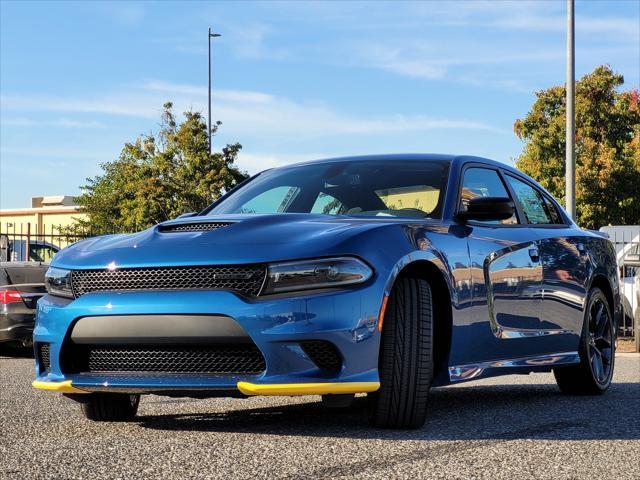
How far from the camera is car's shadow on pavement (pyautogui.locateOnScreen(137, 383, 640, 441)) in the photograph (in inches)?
223

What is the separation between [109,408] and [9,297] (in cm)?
838

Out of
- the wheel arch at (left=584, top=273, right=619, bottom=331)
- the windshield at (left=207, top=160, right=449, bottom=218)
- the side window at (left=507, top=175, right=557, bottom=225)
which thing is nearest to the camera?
the windshield at (left=207, top=160, right=449, bottom=218)

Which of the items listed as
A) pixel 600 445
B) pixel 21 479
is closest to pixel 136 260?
pixel 21 479

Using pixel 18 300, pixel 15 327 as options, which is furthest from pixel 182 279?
pixel 18 300

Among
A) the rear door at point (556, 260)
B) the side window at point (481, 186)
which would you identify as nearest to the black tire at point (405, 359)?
the side window at point (481, 186)

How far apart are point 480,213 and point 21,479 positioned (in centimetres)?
308

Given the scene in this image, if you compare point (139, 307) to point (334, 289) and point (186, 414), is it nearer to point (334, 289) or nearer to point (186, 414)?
point (334, 289)

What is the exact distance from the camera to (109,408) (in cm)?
614

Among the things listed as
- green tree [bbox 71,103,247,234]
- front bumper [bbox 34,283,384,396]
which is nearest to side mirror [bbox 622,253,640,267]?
front bumper [bbox 34,283,384,396]

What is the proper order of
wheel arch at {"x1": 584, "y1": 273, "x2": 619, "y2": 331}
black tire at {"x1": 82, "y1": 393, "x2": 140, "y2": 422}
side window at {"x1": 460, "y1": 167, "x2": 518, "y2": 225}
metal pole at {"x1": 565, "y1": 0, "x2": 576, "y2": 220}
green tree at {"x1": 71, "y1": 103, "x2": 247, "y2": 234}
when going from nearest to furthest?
black tire at {"x1": 82, "y1": 393, "x2": 140, "y2": 422}, side window at {"x1": 460, "y1": 167, "x2": 518, "y2": 225}, wheel arch at {"x1": 584, "y1": 273, "x2": 619, "y2": 331}, metal pole at {"x1": 565, "y1": 0, "x2": 576, "y2": 220}, green tree at {"x1": 71, "y1": 103, "x2": 247, "y2": 234}

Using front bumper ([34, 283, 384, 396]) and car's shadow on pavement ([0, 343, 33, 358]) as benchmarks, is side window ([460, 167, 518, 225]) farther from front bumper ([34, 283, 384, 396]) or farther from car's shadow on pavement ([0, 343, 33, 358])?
car's shadow on pavement ([0, 343, 33, 358])

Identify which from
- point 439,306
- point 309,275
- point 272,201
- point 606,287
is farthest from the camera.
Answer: point 606,287

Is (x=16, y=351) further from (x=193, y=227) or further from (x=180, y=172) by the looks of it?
(x=180, y=172)

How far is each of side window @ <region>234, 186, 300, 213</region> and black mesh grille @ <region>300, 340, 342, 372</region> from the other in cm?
176
